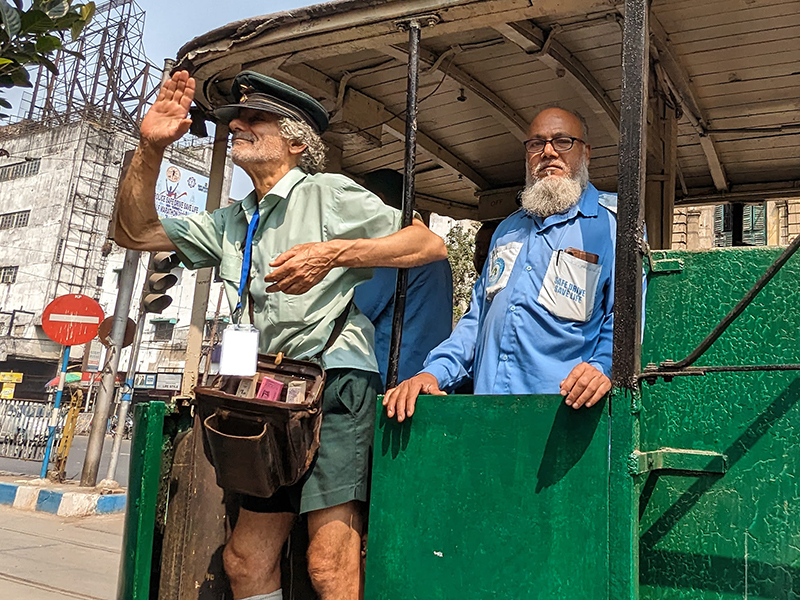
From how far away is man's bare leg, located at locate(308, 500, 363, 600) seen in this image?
2.23 meters

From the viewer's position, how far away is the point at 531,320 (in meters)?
2.32

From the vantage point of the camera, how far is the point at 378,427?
7.16 feet

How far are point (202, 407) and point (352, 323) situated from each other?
59 centimetres

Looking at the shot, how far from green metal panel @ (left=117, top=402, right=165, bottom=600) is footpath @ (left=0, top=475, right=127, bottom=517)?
234 inches

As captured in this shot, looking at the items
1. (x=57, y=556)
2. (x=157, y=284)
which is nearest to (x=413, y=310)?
(x=57, y=556)

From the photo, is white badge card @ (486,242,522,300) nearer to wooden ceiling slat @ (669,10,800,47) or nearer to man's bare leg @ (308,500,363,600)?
man's bare leg @ (308,500,363,600)

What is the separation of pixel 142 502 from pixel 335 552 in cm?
82

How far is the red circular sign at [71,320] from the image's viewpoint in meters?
9.73

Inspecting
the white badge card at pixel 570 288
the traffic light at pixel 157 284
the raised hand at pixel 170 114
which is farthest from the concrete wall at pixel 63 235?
the white badge card at pixel 570 288

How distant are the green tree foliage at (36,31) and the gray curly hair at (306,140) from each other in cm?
162

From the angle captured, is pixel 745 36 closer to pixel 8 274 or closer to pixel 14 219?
pixel 8 274

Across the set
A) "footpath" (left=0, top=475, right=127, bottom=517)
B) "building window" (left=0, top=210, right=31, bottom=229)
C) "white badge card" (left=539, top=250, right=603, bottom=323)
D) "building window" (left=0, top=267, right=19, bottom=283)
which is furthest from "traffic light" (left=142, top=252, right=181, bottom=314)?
"building window" (left=0, top=210, right=31, bottom=229)

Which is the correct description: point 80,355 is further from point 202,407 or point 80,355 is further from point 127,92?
point 202,407

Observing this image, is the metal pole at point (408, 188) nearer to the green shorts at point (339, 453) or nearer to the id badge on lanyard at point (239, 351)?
the green shorts at point (339, 453)
